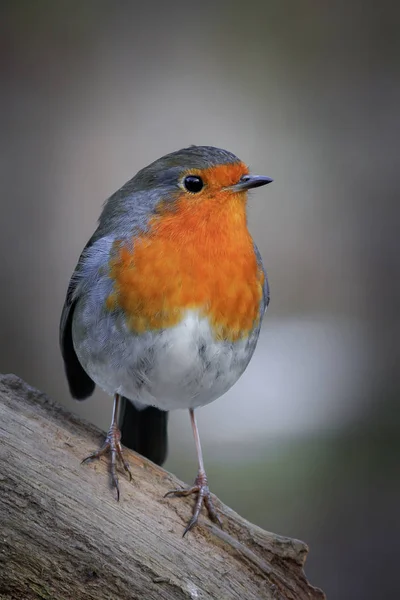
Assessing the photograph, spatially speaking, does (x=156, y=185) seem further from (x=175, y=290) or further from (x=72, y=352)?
(x=72, y=352)

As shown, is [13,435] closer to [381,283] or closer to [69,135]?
[69,135]

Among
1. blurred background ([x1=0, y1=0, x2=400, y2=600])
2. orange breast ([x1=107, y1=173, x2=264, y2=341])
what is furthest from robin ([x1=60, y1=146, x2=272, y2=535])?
Answer: blurred background ([x1=0, y1=0, x2=400, y2=600])

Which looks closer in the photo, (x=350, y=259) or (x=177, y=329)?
(x=177, y=329)

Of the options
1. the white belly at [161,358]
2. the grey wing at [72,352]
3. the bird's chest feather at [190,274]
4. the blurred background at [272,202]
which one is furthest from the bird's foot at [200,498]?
the blurred background at [272,202]

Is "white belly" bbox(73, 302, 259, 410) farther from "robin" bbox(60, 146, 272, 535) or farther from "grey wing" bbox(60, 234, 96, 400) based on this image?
"grey wing" bbox(60, 234, 96, 400)

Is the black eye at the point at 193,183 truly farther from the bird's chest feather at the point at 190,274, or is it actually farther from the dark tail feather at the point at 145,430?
the dark tail feather at the point at 145,430

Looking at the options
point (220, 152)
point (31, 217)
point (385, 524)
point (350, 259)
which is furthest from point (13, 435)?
point (350, 259)
